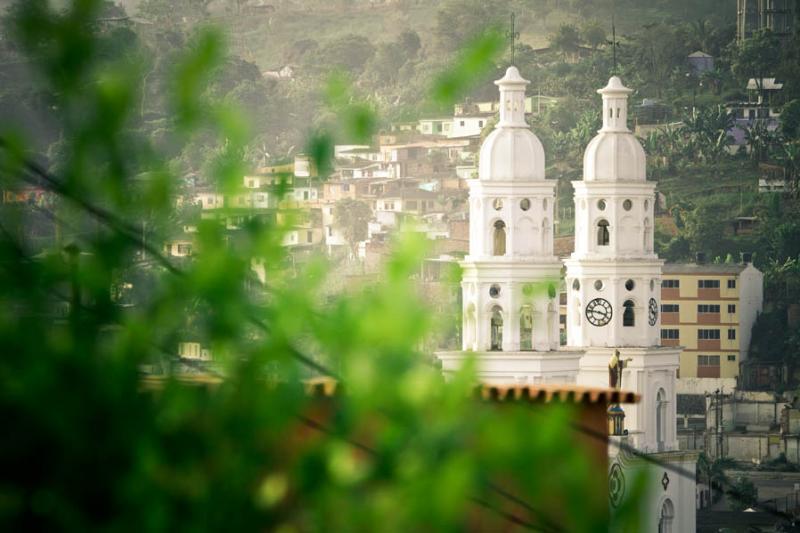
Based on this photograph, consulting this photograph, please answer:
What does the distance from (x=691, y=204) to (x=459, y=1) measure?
34701mm

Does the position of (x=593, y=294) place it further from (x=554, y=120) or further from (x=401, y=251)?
(x=401, y=251)

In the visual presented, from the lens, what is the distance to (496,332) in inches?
2327

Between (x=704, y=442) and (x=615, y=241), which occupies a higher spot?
(x=615, y=241)

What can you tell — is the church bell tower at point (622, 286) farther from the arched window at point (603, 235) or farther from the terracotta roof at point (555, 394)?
the terracotta roof at point (555, 394)

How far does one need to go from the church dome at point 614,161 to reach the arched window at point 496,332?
489 centimetres

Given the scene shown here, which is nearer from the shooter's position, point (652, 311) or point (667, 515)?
point (667, 515)

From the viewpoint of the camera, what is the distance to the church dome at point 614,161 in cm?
6225

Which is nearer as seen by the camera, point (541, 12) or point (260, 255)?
point (260, 255)

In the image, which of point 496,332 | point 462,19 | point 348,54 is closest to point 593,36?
point 462,19

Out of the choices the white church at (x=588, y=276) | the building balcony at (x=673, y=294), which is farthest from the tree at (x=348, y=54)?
the white church at (x=588, y=276)

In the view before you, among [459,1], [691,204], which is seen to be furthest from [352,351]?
[459,1]

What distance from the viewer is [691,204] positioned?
98.3m

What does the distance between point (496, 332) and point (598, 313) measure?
295cm

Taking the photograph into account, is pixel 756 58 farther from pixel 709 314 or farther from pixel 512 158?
pixel 512 158
